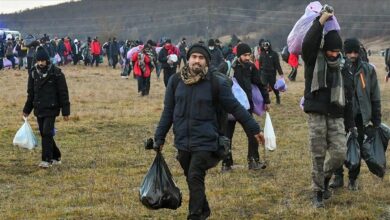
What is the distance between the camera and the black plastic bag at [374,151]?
7.56 meters

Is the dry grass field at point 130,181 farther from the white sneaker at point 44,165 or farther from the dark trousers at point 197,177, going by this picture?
the dark trousers at point 197,177

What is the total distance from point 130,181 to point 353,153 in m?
2.79

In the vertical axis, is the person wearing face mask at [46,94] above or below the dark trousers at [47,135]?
above

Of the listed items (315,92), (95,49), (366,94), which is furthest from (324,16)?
(95,49)

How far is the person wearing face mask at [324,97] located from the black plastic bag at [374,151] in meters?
0.67

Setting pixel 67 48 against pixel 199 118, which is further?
pixel 67 48

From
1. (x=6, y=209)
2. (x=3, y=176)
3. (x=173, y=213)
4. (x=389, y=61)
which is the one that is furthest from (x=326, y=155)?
(x=389, y=61)

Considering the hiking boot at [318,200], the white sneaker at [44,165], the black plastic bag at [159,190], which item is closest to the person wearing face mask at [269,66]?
the white sneaker at [44,165]

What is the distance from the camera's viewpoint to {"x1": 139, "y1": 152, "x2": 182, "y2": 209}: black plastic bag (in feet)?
19.8

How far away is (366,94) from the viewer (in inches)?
298

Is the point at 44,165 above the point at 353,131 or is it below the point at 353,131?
below

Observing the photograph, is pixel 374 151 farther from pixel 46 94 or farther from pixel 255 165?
pixel 46 94

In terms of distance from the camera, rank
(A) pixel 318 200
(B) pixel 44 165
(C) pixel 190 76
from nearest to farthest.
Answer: (C) pixel 190 76, (A) pixel 318 200, (B) pixel 44 165

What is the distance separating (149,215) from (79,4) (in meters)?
119
